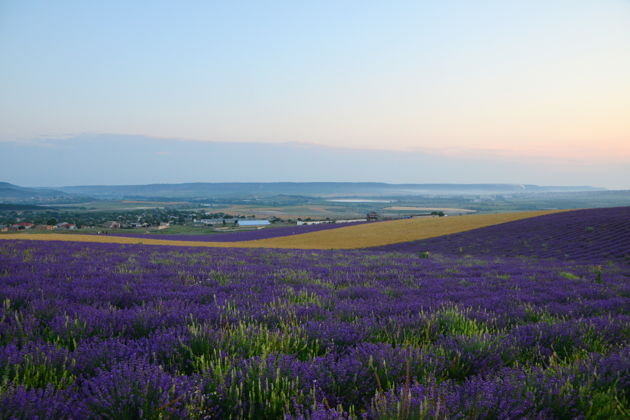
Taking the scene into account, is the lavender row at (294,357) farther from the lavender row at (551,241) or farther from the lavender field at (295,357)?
the lavender row at (551,241)

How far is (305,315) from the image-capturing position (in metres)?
4.25

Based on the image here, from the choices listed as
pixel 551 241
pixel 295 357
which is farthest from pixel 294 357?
pixel 551 241

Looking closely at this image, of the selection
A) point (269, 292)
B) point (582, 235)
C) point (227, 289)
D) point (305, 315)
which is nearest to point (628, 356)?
point (305, 315)

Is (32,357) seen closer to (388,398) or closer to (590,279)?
(388,398)

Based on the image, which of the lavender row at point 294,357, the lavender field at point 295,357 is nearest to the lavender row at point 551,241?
the lavender field at point 295,357

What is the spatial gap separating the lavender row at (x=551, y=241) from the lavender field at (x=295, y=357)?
1476 cm

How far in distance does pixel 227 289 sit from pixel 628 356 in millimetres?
5295

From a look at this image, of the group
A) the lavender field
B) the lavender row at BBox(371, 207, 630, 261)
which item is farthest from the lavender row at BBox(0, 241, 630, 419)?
the lavender row at BBox(371, 207, 630, 261)

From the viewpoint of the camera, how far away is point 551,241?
2206cm

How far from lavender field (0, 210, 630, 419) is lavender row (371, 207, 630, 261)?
14756 mm

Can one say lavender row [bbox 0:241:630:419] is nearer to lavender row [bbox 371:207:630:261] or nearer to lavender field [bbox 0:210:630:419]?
lavender field [bbox 0:210:630:419]

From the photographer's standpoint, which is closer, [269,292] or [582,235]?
[269,292]

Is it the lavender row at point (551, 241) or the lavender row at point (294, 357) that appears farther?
the lavender row at point (551, 241)

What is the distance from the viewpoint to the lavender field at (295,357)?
2.01 meters
